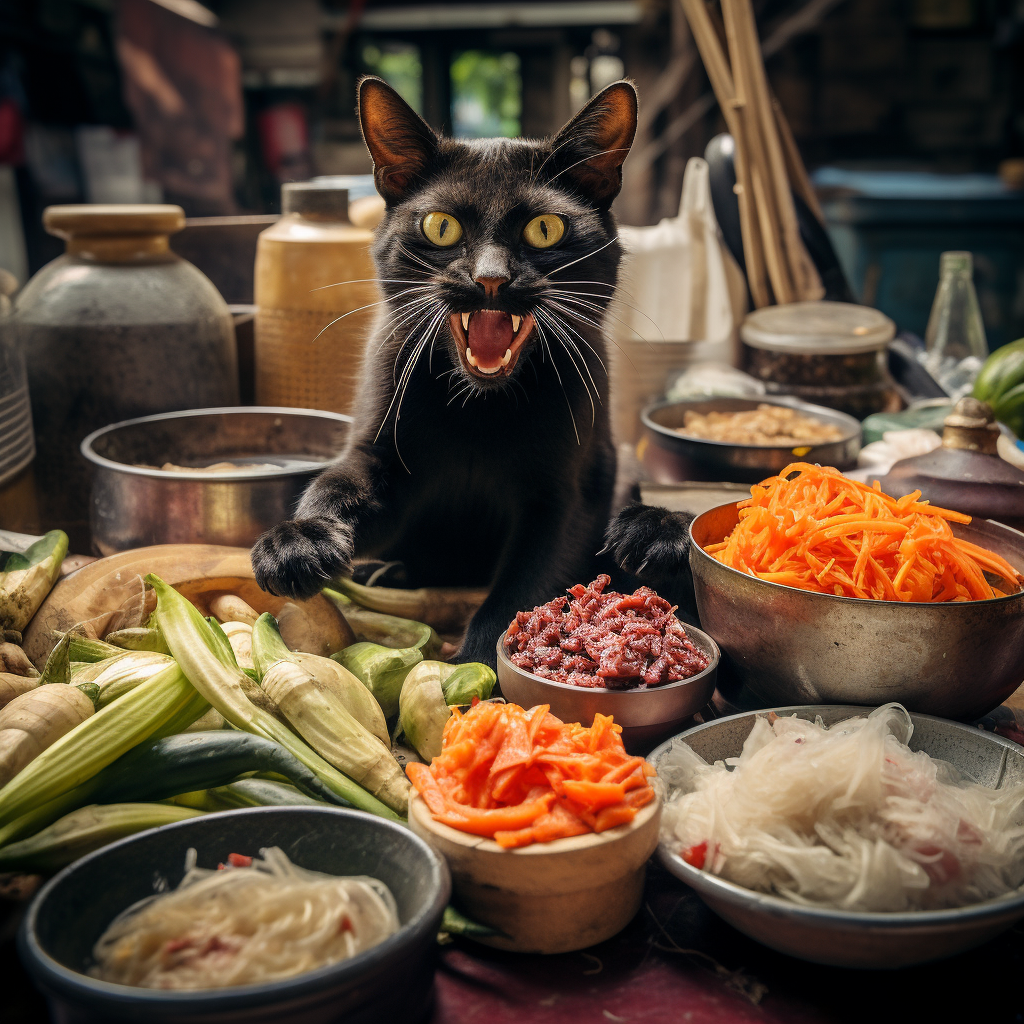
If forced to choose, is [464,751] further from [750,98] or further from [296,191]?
[750,98]

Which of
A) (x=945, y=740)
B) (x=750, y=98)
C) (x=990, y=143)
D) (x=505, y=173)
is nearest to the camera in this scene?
(x=945, y=740)

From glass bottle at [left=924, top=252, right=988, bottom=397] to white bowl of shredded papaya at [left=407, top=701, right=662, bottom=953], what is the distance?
289cm

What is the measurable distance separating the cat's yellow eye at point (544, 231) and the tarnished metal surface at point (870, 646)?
668 mm

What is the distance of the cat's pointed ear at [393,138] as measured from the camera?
5.20 feet

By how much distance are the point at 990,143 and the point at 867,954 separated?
27.8ft

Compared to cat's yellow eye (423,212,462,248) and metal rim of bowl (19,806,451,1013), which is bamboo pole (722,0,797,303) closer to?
cat's yellow eye (423,212,462,248)

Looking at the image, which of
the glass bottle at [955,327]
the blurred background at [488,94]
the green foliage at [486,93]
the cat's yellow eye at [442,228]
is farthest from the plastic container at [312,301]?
the green foliage at [486,93]

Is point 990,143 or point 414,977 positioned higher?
point 990,143

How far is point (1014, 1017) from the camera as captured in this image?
0.94 meters

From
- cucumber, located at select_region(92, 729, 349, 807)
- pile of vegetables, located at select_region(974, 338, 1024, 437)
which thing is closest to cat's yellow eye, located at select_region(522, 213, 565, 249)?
cucumber, located at select_region(92, 729, 349, 807)

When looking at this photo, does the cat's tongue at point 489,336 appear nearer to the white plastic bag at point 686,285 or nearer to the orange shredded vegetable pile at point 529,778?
the orange shredded vegetable pile at point 529,778

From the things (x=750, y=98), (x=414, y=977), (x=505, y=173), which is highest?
(x=750, y=98)

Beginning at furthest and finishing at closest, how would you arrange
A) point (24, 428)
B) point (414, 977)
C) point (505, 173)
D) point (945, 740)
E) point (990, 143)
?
point (990, 143) → point (24, 428) → point (505, 173) → point (945, 740) → point (414, 977)

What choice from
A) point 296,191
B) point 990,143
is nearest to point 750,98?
point 296,191
